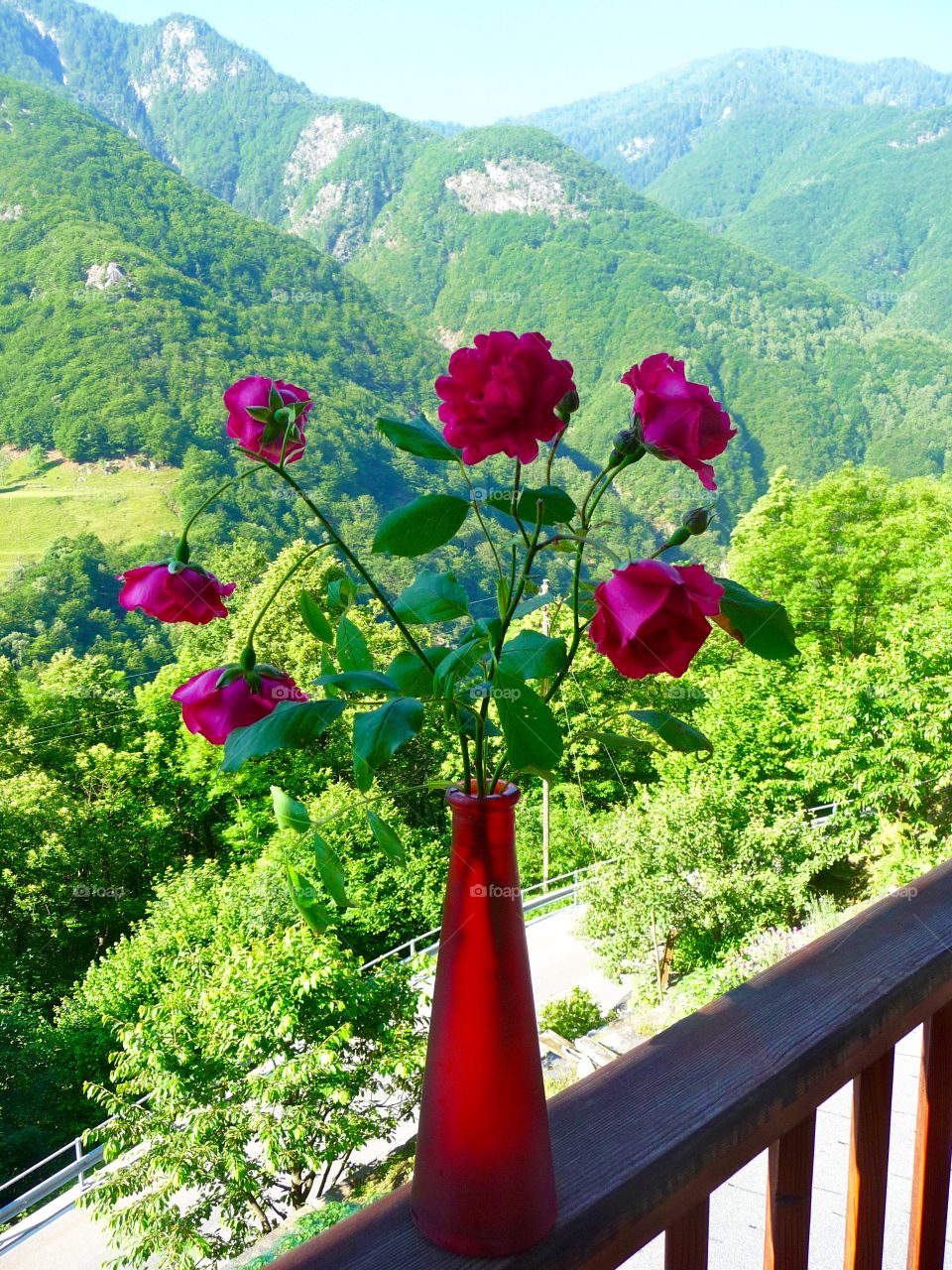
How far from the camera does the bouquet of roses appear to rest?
38 centimetres

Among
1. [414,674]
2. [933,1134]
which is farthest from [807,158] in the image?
[414,674]

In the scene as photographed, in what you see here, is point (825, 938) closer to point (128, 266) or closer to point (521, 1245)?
point (521, 1245)

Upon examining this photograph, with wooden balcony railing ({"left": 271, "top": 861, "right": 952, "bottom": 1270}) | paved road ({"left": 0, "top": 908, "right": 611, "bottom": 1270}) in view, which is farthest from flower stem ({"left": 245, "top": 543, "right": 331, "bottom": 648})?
paved road ({"left": 0, "top": 908, "right": 611, "bottom": 1270})

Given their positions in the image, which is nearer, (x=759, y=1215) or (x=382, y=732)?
(x=382, y=732)

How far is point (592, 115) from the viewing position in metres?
104

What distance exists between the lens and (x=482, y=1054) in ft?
1.32

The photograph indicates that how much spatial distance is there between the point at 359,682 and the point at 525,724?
0.08 meters

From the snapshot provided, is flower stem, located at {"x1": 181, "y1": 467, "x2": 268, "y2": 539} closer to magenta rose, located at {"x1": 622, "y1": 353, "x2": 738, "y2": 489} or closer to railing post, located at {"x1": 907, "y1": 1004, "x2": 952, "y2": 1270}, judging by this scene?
magenta rose, located at {"x1": 622, "y1": 353, "x2": 738, "y2": 489}

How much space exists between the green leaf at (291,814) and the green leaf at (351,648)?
4.0 inches

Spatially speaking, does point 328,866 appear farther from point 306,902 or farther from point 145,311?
point 145,311

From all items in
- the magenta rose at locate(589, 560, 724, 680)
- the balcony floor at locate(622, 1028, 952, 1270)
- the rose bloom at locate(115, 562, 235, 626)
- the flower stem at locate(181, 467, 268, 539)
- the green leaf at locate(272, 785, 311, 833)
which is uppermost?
the flower stem at locate(181, 467, 268, 539)

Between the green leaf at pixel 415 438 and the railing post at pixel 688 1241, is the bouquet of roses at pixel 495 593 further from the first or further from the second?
the railing post at pixel 688 1241

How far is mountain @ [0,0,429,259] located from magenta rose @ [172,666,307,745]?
153ft

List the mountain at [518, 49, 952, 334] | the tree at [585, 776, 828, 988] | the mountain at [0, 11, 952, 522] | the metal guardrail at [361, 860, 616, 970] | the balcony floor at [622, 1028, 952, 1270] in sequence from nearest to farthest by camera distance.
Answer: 1. the balcony floor at [622, 1028, 952, 1270]
2. the metal guardrail at [361, 860, 616, 970]
3. the tree at [585, 776, 828, 988]
4. the mountain at [0, 11, 952, 522]
5. the mountain at [518, 49, 952, 334]
